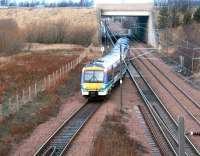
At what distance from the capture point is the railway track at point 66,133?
82.8ft

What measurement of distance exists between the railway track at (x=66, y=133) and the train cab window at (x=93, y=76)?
7.57 ft

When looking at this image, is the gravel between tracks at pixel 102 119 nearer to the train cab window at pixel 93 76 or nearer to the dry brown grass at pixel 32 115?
the train cab window at pixel 93 76

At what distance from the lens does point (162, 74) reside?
2283 inches

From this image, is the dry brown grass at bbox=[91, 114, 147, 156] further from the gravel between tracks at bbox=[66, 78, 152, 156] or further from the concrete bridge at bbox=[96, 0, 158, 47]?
the concrete bridge at bbox=[96, 0, 158, 47]

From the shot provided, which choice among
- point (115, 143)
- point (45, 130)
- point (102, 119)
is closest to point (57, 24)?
point (102, 119)

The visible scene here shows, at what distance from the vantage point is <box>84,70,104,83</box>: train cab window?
40184mm

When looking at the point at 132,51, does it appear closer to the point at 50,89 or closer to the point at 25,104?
the point at 50,89

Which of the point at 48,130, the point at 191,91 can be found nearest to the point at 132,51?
the point at 191,91

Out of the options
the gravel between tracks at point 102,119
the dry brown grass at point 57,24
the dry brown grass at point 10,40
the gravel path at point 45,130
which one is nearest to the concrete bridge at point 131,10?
the dry brown grass at point 57,24

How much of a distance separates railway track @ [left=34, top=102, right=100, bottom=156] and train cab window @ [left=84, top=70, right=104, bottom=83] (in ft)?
7.57

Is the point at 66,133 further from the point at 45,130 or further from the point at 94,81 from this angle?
the point at 94,81

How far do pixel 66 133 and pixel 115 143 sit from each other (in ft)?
13.2

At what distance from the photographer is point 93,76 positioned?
40.3 meters

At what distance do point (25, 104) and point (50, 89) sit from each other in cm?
653
